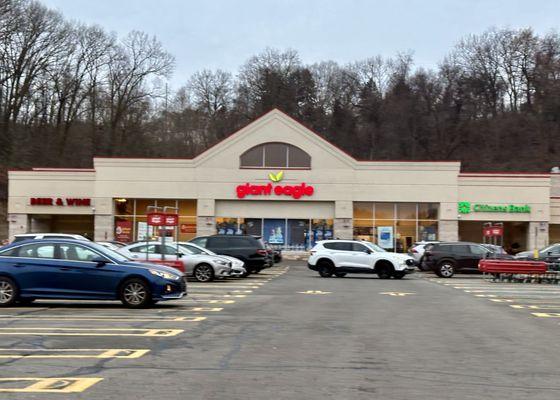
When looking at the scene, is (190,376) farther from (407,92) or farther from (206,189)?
(407,92)

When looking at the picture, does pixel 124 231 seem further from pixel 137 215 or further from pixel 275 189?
pixel 275 189

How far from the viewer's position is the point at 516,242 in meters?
50.6

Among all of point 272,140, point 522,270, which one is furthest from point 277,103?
point 522,270

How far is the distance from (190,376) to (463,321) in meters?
7.86

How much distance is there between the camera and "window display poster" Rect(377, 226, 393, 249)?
49938 millimetres

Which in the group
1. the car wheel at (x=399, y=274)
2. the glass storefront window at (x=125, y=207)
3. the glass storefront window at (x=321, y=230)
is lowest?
the car wheel at (x=399, y=274)

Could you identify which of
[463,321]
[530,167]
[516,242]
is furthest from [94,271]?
[530,167]

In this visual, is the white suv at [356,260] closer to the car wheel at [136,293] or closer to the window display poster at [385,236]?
the car wheel at [136,293]

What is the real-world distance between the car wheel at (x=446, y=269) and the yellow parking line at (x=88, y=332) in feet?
75.0

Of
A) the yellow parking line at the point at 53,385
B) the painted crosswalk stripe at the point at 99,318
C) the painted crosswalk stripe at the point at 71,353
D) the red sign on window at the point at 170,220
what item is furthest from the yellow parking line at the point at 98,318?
the red sign on window at the point at 170,220

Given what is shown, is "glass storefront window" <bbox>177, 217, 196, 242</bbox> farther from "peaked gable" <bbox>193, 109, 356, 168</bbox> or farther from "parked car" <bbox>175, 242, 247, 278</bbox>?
"parked car" <bbox>175, 242, 247, 278</bbox>

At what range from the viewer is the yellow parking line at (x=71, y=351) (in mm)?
9551

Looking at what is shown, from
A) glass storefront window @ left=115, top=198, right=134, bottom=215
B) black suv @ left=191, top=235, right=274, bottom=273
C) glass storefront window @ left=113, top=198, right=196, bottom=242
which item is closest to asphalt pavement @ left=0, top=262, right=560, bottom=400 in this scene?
black suv @ left=191, top=235, right=274, bottom=273

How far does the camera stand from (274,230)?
5000 centimetres
